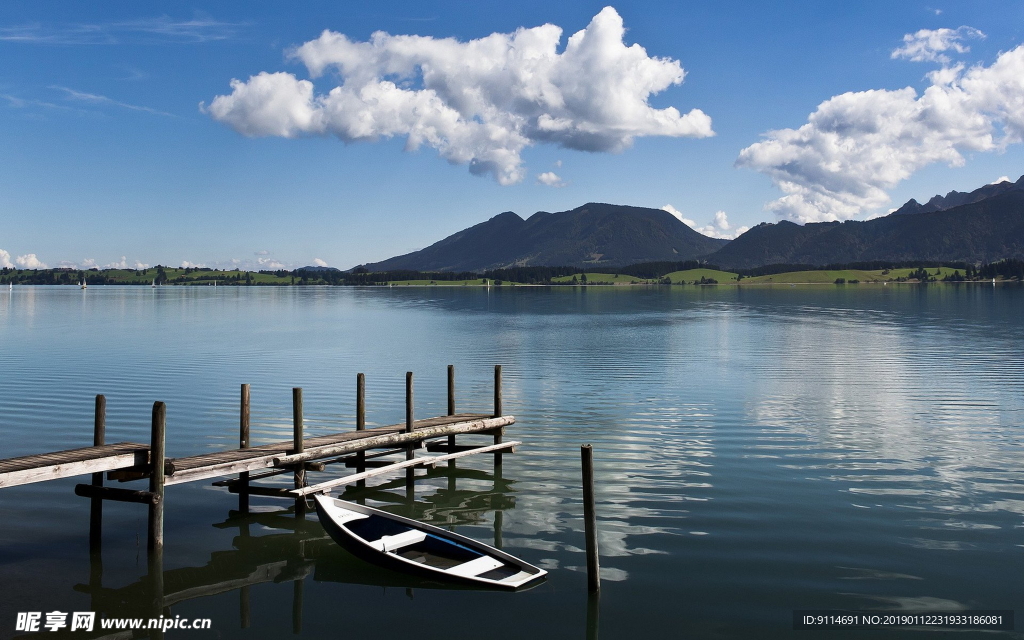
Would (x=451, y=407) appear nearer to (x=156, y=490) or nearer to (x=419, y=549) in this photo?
(x=419, y=549)

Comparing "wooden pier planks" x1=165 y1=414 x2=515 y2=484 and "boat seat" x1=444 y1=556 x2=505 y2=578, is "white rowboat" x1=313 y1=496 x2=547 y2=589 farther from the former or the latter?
"wooden pier planks" x1=165 y1=414 x2=515 y2=484

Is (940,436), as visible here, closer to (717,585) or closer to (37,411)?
(717,585)

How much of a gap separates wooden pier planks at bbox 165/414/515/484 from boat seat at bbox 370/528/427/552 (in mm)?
4377

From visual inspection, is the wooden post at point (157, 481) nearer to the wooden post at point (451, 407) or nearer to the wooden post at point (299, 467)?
the wooden post at point (299, 467)

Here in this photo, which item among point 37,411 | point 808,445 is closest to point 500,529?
point 808,445

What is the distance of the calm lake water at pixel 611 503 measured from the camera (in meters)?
13.7

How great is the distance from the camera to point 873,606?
13453 millimetres

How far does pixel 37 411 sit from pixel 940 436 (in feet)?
119

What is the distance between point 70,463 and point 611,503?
12533 millimetres

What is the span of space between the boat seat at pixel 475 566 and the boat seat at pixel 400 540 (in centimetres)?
130

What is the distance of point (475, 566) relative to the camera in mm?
14633

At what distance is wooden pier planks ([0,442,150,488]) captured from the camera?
48.2 ft

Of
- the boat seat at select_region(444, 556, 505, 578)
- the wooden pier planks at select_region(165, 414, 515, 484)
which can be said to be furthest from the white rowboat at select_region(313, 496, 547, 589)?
the wooden pier planks at select_region(165, 414, 515, 484)

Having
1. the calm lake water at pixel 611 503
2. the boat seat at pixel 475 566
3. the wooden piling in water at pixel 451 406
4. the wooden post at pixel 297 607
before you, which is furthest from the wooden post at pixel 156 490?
the wooden piling in water at pixel 451 406
